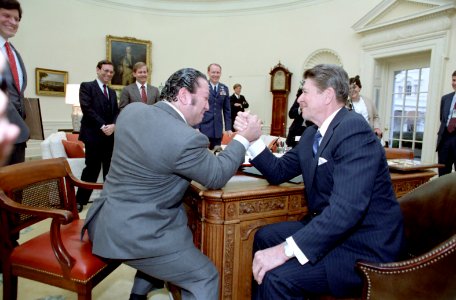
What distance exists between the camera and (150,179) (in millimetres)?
1407

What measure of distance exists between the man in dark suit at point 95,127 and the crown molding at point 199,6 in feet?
17.5

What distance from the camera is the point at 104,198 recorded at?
60.3 inches

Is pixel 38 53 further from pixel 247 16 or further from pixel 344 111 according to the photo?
pixel 344 111

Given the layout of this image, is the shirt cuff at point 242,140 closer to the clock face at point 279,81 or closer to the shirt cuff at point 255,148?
the shirt cuff at point 255,148

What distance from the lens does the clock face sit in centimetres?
814

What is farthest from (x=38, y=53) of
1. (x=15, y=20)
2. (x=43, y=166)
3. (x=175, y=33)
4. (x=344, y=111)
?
(x=344, y=111)

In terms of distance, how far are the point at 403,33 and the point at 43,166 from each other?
6339 mm

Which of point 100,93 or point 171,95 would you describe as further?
point 100,93

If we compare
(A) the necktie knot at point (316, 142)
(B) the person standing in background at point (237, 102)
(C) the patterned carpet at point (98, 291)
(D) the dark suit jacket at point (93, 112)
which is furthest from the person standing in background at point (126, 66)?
(A) the necktie knot at point (316, 142)

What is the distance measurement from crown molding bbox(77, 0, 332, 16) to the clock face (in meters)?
1.61

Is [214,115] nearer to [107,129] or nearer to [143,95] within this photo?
[143,95]

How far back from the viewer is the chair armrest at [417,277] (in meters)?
1.19

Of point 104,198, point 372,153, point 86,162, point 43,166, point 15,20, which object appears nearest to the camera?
point 372,153

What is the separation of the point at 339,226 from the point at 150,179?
802mm
